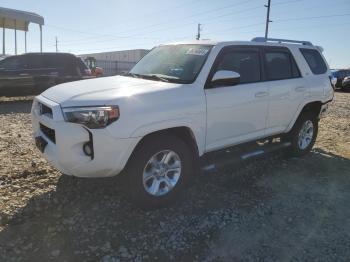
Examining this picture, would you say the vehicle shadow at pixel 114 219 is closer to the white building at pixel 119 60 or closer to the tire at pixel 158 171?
the tire at pixel 158 171

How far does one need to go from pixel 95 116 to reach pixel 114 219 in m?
1.15

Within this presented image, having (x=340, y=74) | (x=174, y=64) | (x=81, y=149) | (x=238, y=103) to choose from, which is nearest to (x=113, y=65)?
(x=340, y=74)

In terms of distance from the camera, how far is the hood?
3.68 m

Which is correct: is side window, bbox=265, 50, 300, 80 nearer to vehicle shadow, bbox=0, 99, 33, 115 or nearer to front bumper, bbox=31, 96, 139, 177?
front bumper, bbox=31, 96, 139, 177

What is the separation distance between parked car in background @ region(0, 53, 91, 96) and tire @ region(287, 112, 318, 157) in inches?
346

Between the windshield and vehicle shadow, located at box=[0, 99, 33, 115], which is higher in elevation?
the windshield

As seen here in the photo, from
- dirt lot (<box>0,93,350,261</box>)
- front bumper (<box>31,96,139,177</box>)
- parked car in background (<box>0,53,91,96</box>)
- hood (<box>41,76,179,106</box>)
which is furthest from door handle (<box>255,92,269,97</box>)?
parked car in background (<box>0,53,91,96</box>)

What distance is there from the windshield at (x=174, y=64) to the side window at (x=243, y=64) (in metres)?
0.28

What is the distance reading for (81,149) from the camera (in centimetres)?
364

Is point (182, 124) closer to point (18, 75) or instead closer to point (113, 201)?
point (113, 201)

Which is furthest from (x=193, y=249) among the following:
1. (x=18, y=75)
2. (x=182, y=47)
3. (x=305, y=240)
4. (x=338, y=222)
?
(x=18, y=75)

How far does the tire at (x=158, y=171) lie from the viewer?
3.88m

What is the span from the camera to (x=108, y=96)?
→ 3713 mm

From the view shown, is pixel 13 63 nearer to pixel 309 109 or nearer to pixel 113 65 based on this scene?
pixel 309 109
